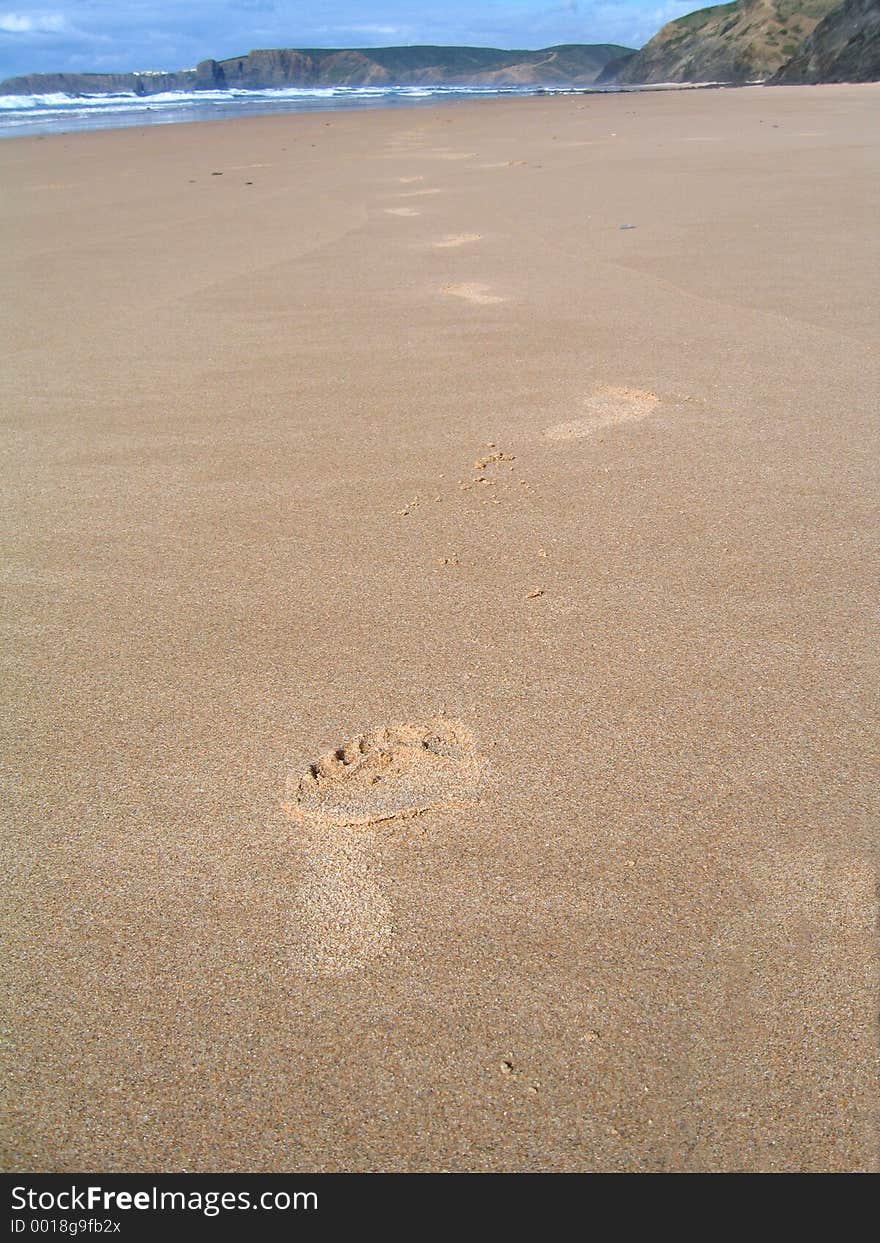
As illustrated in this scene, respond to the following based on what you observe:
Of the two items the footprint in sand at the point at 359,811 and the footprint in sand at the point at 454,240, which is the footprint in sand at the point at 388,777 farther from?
the footprint in sand at the point at 454,240

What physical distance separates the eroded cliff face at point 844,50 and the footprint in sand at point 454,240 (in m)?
30.6

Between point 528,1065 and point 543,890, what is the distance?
29cm

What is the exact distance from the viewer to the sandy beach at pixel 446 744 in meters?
1.19

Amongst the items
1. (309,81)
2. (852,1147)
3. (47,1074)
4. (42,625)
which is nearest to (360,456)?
(42,625)

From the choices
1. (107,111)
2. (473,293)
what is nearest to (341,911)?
(473,293)

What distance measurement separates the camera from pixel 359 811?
5.29 ft

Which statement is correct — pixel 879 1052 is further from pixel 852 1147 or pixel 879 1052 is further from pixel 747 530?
pixel 747 530

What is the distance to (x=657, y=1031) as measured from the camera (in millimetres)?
1235

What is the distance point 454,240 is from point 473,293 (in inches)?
62.8

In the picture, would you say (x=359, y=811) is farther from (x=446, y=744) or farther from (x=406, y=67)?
(x=406, y=67)

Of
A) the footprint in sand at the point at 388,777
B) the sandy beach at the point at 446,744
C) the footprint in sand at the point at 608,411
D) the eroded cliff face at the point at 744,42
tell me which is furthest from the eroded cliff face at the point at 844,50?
the footprint in sand at the point at 388,777

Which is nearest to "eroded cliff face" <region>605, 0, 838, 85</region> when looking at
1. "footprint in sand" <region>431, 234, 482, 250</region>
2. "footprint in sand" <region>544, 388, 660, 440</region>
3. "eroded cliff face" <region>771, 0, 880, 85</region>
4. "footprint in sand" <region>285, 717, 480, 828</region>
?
"eroded cliff face" <region>771, 0, 880, 85</region>

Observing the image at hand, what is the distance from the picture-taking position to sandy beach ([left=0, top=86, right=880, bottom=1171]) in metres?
1.19

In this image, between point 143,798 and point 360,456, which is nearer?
point 143,798
